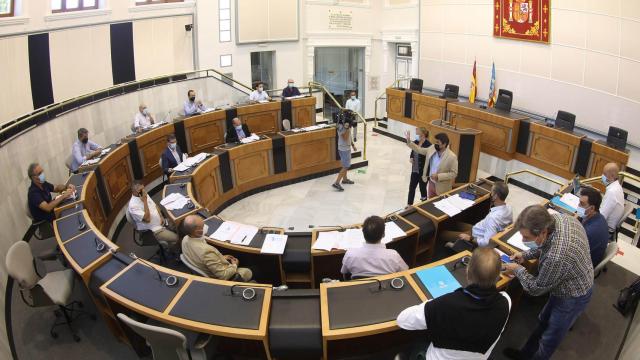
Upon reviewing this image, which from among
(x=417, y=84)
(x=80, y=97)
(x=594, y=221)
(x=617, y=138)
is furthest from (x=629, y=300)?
(x=80, y=97)

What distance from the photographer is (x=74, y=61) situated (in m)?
7.91

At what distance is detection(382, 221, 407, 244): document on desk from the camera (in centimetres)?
414

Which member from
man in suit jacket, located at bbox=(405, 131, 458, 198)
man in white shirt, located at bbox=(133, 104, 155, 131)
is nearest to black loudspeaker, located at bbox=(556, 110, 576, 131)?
man in suit jacket, located at bbox=(405, 131, 458, 198)

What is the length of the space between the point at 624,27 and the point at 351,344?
23.1 ft

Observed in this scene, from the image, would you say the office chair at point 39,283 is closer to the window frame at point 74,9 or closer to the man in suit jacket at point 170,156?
the man in suit jacket at point 170,156

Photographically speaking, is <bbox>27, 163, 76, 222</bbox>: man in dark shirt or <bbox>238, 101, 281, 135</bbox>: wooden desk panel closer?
<bbox>27, 163, 76, 222</bbox>: man in dark shirt

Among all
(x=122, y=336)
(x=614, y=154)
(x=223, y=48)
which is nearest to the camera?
(x=122, y=336)

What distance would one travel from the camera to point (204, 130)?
8.70m

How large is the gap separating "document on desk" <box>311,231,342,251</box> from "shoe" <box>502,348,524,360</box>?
5.62 feet

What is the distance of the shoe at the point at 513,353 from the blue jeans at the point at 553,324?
51mm

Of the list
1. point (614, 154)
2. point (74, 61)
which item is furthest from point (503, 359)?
point (74, 61)

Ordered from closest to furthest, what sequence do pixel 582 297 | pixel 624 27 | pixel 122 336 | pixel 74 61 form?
pixel 582 297 < pixel 122 336 < pixel 624 27 < pixel 74 61

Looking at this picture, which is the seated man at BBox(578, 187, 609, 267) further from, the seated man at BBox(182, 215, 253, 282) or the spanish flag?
the spanish flag

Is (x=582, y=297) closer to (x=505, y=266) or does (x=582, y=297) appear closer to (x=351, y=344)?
(x=505, y=266)
